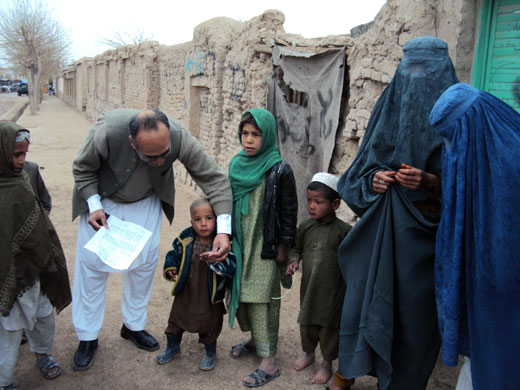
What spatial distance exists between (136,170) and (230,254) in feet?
2.58

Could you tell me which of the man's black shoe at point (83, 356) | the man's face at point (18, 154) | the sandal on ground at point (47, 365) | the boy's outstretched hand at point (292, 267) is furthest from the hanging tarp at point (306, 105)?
the sandal on ground at point (47, 365)

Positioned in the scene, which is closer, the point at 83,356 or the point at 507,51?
the point at 507,51

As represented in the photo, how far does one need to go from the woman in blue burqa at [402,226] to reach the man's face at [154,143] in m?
1.07

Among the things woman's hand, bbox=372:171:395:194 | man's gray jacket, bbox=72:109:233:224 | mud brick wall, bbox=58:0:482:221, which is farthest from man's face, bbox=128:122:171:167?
mud brick wall, bbox=58:0:482:221

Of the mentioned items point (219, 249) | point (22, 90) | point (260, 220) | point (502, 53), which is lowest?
point (219, 249)

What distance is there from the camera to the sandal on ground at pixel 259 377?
9.24ft

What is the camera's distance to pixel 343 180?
2.51m

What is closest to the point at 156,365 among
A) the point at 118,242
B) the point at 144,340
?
Result: the point at 144,340

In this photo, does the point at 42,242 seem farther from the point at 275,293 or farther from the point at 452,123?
the point at 452,123

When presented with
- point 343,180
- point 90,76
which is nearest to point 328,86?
point 343,180

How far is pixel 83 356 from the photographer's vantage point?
→ 296cm

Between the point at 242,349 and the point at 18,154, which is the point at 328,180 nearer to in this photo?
the point at 242,349

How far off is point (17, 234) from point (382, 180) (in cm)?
198

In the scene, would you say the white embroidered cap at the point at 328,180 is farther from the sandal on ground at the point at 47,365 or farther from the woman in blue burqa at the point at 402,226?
the sandal on ground at the point at 47,365
